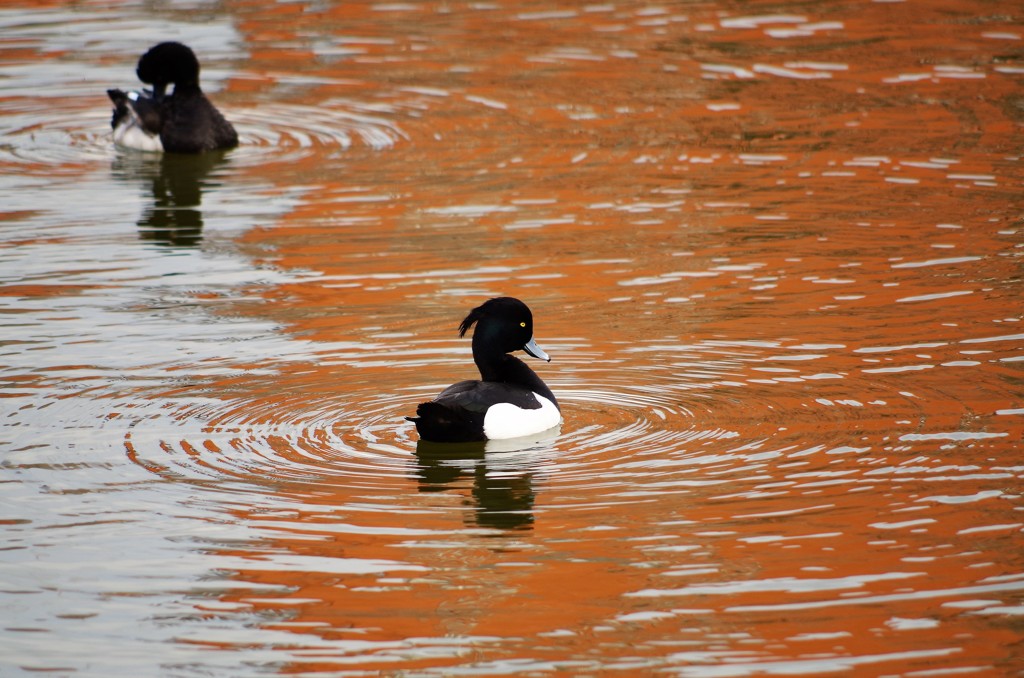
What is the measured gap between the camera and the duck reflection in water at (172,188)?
14.2m

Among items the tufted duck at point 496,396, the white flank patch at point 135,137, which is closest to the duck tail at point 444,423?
the tufted duck at point 496,396

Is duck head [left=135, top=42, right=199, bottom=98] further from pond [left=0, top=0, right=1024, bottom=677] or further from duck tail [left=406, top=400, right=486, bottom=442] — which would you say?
duck tail [left=406, top=400, right=486, bottom=442]

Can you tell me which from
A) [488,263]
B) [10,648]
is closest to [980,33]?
[488,263]

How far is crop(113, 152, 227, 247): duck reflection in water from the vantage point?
46.7 feet

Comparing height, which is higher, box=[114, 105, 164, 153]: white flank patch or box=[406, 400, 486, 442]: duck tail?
box=[114, 105, 164, 153]: white flank patch

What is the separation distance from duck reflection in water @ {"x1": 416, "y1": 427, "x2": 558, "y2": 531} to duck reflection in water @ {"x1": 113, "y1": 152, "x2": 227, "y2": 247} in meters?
5.42

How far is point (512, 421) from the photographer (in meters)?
9.14

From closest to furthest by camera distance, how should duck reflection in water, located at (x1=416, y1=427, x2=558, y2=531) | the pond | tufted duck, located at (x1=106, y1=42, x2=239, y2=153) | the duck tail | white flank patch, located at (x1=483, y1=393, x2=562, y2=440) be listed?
1. the pond
2. duck reflection in water, located at (x1=416, y1=427, x2=558, y2=531)
3. the duck tail
4. white flank patch, located at (x1=483, y1=393, x2=562, y2=440)
5. tufted duck, located at (x1=106, y1=42, x2=239, y2=153)

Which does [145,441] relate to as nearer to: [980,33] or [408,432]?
[408,432]

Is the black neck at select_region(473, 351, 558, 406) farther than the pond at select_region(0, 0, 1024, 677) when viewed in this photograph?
Yes

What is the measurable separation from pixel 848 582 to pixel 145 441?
4.00 m

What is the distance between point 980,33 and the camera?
2122cm

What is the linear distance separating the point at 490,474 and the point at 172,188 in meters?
8.31

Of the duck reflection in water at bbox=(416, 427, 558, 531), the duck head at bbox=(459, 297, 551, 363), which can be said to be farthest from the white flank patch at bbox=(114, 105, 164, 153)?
the duck reflection in water at bbox=(416, 427, 558, 531)
